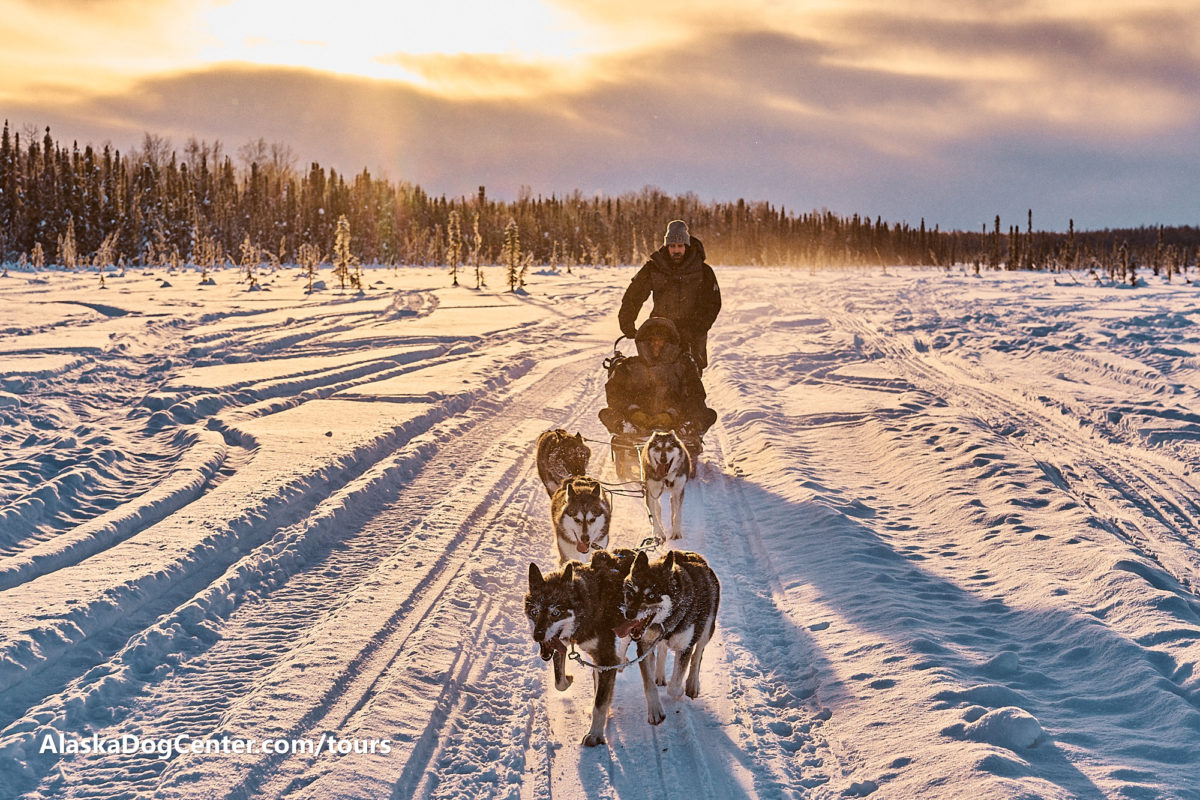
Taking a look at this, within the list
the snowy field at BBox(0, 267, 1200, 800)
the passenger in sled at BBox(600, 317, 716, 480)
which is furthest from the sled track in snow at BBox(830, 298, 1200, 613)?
the passenger in sled at BBox(600, 317, 716, 480)

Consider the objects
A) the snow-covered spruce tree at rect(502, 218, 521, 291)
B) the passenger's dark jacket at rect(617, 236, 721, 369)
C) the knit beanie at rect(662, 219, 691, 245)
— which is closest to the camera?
the knit beanie at rect(662, 219, 691, 245)

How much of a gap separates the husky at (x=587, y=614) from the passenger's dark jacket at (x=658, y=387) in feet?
16.3

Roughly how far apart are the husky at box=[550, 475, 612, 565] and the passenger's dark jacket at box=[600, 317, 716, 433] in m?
3.13

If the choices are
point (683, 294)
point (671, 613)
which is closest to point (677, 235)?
point (683, 294)

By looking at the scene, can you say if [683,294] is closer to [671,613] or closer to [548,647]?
[671,613]

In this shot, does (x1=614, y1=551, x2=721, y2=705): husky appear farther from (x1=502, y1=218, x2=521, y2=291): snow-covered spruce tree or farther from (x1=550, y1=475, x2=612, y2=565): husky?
(x1=502, y1=218, x2=521, y2=291): snow-covered spruce tree

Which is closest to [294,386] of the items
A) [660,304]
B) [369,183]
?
[660,304]

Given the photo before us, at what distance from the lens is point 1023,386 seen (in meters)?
13.8

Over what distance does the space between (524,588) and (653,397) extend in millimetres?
3585

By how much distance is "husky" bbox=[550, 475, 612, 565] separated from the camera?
591 cm

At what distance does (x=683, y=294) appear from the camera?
989 centimetres

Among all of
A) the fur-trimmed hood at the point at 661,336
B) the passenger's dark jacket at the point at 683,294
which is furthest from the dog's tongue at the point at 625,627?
the passenger's dark jacket at the point at 683,294

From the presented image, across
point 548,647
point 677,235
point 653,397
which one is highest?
point 677,235

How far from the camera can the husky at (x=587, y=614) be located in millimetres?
4012
